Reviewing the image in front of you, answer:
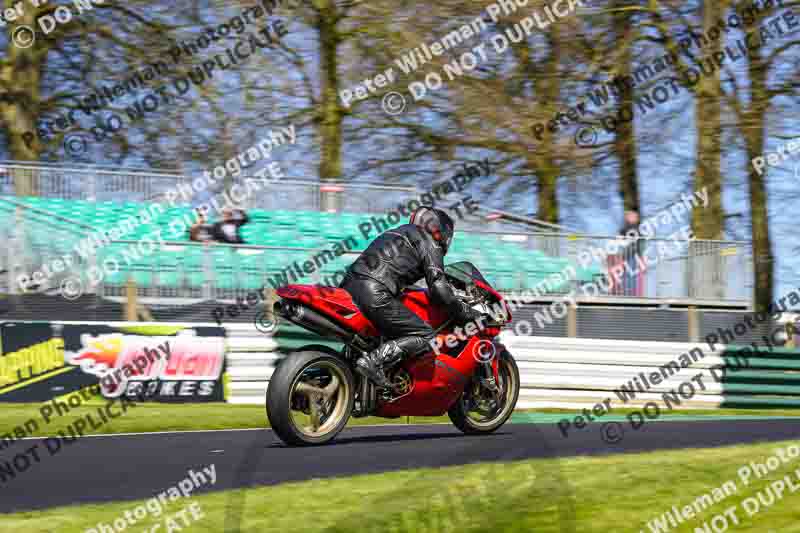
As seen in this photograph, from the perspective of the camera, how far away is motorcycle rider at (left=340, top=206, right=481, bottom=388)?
7.72 m

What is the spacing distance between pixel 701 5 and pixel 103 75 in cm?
1178

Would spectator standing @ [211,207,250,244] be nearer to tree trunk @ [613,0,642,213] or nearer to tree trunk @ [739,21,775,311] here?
tree trunk @ [613,0,642,213]

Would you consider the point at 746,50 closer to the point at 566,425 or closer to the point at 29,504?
the point at 566,425

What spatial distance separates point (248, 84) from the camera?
67.9ft

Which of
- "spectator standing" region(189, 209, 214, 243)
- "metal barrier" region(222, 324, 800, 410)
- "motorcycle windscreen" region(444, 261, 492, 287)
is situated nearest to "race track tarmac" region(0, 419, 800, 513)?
"motorcycle windscreen" region(444, 261, 492, 287)

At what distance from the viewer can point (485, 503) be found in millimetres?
5027

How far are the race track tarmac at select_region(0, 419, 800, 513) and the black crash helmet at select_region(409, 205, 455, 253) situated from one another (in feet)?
5.02

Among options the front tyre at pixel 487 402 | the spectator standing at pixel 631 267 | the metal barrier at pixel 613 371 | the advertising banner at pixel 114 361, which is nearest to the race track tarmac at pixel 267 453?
the front tyre at pixel 487 402

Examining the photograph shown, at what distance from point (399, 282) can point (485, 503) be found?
3.09m

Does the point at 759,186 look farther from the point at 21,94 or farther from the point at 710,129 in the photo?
the point at 21,94

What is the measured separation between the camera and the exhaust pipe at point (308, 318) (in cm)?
751

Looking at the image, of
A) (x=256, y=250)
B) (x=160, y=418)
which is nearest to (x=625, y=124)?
(x=256, y=250)

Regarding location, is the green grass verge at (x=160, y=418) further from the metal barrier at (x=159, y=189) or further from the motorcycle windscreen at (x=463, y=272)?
the metal barrier at (x=159, y=189)

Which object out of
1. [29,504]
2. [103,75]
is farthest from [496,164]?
[29,504]
